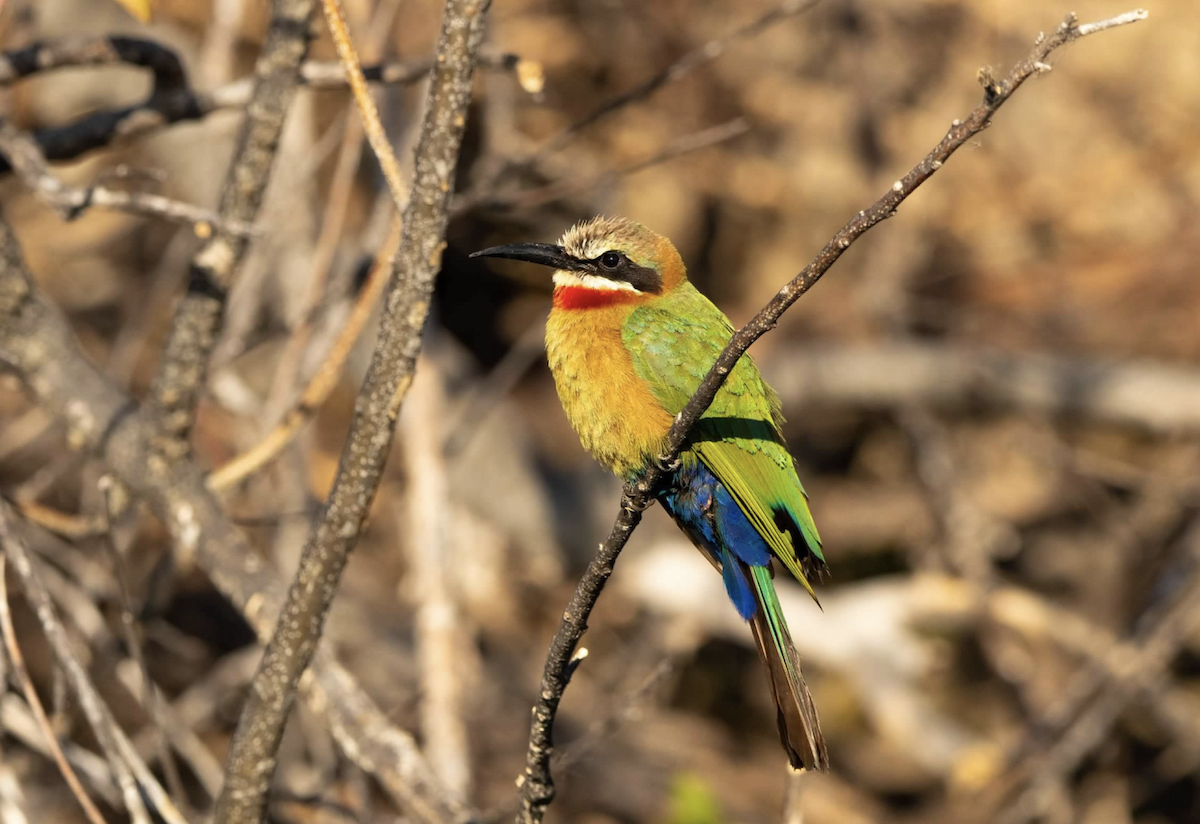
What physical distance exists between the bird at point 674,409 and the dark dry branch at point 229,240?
509 millimetres

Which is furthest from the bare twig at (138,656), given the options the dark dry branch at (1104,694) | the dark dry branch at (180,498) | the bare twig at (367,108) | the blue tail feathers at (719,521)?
the dark dry branch at (1104,694)

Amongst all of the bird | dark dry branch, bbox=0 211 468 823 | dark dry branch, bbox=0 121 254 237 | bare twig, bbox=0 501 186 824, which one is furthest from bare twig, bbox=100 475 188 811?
the bird

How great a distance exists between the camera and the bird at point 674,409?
2.71 m

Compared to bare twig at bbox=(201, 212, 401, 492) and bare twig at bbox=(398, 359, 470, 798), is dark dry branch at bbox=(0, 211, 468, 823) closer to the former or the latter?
bare twig at bbox=(201, 212, 401, 492)

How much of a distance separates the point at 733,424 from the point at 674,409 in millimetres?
136

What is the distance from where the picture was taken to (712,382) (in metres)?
1.72

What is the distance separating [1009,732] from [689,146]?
4.36 m

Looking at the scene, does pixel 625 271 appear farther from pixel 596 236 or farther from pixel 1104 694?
pixel 1104 694

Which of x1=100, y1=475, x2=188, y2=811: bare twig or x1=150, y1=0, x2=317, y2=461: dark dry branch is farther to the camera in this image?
x1=150, y1=0, x2=317, y2=461: dark dry branch

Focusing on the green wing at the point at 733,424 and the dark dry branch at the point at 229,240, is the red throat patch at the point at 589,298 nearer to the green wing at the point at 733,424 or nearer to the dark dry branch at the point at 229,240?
the green wing at the point at 733,424

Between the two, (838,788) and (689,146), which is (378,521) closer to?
(838,788)

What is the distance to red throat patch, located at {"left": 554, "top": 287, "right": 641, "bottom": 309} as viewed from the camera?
296cm

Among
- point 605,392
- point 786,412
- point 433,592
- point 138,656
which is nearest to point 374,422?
point 138,656

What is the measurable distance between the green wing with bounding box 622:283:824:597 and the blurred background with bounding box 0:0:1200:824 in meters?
1.60
